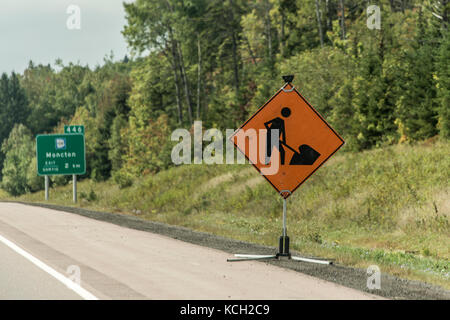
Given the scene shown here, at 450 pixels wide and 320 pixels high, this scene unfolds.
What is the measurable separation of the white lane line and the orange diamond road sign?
154 inches

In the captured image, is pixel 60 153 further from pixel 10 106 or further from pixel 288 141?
pixel 10 106

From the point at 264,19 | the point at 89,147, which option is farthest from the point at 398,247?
the point at 89,147

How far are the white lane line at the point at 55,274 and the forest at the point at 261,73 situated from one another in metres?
18.5

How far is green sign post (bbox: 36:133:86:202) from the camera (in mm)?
37188

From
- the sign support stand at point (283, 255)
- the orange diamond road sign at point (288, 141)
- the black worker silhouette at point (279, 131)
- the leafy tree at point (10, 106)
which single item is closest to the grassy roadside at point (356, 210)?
the sign support stand at point (283, 255)

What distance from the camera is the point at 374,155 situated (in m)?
26.9

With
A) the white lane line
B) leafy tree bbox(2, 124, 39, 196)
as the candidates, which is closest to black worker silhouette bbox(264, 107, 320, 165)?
the white lane line

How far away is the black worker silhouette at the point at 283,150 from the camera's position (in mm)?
11320

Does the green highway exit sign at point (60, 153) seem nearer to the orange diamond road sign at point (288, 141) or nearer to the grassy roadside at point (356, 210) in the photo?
the grassy roadside at point (356, 210)

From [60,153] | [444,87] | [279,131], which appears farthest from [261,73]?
[279,131]

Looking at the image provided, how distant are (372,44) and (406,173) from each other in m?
11.3

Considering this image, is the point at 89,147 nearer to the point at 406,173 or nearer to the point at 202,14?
the point at 202,14

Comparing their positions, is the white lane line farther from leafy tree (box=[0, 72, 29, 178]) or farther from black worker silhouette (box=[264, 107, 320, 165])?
leafy tree (box=[0, 72, 29, 178])

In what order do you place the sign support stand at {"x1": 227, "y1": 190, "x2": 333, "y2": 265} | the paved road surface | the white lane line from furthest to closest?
the sign support stand at {"x1": 227, "y1": 190, "x2": 333, "y2": 265}
the paved road surface
the white lane line
